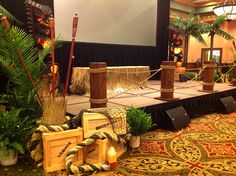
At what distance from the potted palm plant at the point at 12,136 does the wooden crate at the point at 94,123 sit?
461 mm

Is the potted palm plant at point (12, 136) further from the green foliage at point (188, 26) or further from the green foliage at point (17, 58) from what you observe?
the green foliage at point (188, 26)

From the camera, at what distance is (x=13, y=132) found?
1830 mm

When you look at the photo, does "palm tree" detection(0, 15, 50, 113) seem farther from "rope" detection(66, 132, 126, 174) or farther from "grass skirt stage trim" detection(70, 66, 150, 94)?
"grass skirt stage trim" detection(70, 66, 150, 94)

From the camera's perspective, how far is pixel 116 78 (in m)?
3.65

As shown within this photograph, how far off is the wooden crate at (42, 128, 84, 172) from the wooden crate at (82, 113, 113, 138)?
0.19ft

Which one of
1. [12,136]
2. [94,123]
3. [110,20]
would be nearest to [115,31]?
Answer: [110,20]

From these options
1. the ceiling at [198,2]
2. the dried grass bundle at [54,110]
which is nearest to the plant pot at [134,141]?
the dried grass bundle at [54,110]

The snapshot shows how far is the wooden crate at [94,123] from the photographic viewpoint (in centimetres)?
188

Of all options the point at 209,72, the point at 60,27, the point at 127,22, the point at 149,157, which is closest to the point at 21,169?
the point at 149,157

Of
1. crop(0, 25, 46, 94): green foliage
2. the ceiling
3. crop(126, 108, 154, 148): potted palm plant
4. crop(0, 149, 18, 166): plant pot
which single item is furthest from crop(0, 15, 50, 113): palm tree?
the ceiling

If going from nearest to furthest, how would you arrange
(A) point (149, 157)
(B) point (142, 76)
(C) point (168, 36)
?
(A) point (149, 157)
(B) point (142, 76)
(C) point (168, 36)

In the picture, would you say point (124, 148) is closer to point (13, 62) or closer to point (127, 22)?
point (13, 62)

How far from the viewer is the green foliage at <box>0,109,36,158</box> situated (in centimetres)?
175

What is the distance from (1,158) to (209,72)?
333 centimetres
